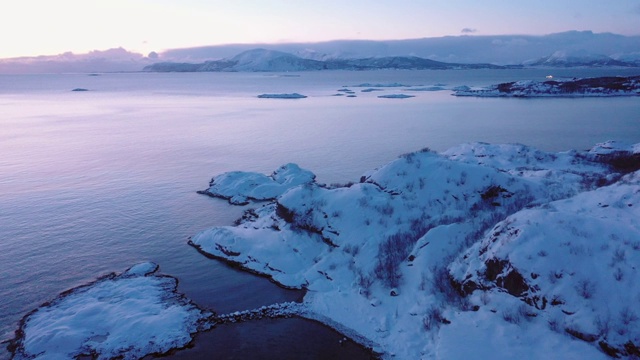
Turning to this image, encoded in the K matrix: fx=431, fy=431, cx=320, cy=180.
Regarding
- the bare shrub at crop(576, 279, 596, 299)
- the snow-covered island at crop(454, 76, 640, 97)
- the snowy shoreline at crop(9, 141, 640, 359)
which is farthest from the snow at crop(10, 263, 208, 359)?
the snow-covered island at crop(454, 76, 640, 97)

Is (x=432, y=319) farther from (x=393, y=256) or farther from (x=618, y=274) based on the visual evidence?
(x=618, y=274)

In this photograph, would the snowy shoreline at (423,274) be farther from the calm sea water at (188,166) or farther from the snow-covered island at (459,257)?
the calm sea water at (188,166)

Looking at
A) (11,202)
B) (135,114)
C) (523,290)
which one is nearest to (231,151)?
(11,202)

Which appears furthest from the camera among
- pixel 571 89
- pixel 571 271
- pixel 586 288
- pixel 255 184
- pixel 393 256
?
pixel 571 89

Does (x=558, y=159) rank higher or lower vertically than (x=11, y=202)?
higher

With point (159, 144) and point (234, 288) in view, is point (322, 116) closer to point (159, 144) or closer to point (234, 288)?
point (159, 144)

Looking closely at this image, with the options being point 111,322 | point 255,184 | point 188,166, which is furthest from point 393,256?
point 188,166
